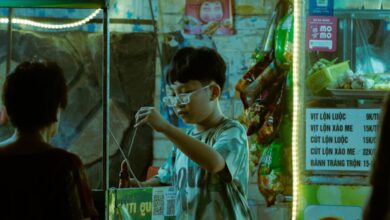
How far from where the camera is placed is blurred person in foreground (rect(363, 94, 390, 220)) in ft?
6.42

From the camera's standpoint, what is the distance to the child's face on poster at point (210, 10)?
16.3 ft

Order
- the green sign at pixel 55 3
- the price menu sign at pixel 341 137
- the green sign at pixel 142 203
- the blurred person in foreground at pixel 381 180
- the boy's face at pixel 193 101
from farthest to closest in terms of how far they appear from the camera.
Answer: the price menu sign at pixel 341 137, the green sign at pixel 142 203, the green sign at pixel 55 3, the boy's face at pixel 193 101, the blurred person in foreground at pixel 381 180

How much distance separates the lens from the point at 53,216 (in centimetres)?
262

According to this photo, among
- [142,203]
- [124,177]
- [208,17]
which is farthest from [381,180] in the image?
[208,17]

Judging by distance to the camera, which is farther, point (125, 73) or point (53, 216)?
point (125, 73)

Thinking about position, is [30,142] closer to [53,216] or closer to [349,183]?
[53,216]

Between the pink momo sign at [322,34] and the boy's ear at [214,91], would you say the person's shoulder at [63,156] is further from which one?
the pink momo sign at [322,34]

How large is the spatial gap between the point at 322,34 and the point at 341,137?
0.60 m

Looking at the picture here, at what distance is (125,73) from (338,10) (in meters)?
1.48

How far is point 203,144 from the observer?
305cm

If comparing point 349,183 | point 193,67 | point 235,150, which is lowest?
point 349,183

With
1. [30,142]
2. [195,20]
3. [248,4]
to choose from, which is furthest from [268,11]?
[30,142]

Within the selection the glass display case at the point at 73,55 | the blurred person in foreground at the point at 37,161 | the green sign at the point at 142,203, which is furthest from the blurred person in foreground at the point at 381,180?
the glass display case at the point at 73,55

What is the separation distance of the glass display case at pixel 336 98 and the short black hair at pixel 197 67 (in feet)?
3.72
